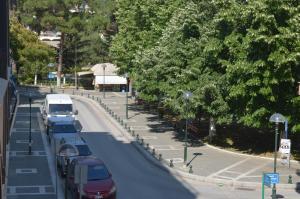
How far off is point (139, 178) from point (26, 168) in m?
6.42

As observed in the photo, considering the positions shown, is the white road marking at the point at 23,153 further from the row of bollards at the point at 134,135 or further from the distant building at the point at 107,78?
the distant building at the point at 107,78

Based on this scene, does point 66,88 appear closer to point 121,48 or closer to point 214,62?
point 121,48

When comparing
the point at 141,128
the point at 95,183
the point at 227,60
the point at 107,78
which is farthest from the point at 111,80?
the point at 95,183

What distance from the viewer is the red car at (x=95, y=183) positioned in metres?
24.5

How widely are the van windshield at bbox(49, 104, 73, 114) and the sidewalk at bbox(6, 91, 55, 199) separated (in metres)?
2.09

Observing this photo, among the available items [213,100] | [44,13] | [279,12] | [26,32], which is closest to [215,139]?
[213,100]

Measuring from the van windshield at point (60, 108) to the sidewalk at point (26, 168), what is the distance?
2086 millimetres

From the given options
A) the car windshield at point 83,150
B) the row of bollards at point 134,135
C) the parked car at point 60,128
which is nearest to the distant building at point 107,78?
the row of bollards at point 134,135

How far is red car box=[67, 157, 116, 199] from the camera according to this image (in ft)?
80.5

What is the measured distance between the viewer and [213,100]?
116 ft

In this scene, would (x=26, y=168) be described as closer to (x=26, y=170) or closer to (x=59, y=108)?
(x=26, y=170)

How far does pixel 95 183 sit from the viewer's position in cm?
2508

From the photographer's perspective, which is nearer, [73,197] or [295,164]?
[73,197]

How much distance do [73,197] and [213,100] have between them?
12555 mm
